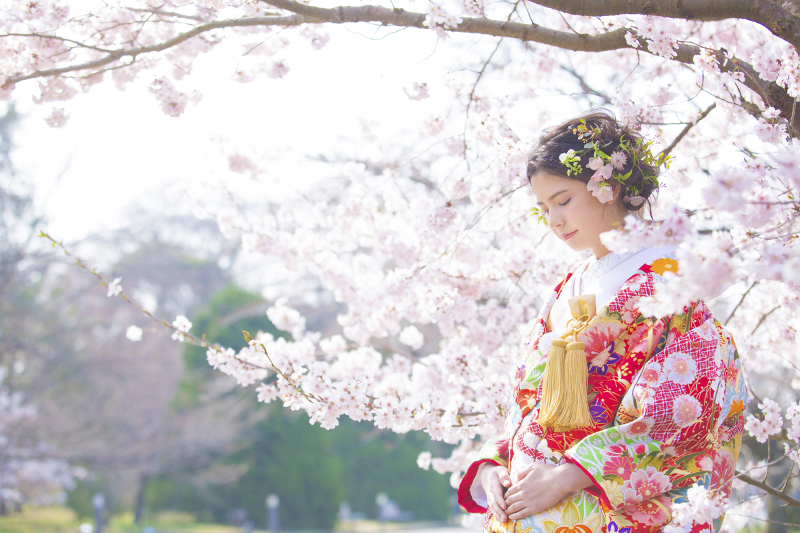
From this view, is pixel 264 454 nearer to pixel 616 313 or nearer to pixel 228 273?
pixel 616 313

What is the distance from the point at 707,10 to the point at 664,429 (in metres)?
0.91

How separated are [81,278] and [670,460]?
1248cm

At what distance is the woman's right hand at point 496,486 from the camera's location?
1241mm

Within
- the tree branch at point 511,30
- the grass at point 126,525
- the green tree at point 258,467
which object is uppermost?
the tree branch at point 511,30

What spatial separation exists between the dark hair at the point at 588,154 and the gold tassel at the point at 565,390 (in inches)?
14.8

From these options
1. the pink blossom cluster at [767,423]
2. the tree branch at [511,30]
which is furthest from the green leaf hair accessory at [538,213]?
the pink blossom cluster at [767,423]

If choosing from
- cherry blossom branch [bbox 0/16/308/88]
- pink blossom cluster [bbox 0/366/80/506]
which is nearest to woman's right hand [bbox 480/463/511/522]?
cherry blossom branch [bbox 0/16/308/88]

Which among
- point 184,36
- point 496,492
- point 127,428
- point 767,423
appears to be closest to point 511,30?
point 184,36

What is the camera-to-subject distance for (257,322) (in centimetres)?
938

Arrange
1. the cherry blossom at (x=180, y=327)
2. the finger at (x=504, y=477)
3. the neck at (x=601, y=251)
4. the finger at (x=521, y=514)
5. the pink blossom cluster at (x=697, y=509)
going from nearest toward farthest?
the pink blossom cluster at (x=697, y=509)
the finger at (x=521, y=514)
the finger at (x=504, y=477)
the neck at (x=601, y=251)
the cherry blossom at (x=180, y=327)

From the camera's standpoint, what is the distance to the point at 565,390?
1207 mm

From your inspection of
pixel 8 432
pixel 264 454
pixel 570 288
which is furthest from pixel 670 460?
pixel 264 454

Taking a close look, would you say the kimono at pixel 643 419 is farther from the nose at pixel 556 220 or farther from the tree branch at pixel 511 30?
the tree branch at pixel 511 30

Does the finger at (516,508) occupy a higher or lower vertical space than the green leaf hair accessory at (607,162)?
lower
